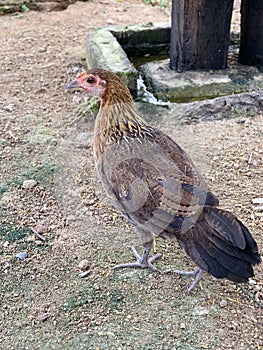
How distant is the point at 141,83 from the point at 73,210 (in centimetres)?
205

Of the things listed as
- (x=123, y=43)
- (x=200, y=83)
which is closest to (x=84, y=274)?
(x=200, y=83)

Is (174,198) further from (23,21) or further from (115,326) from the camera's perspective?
(23,21)

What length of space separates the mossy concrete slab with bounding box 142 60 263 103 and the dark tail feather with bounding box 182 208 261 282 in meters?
2.37

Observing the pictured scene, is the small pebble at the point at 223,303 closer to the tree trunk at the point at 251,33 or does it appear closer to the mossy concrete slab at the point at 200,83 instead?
the mossy concrete slab at the point at 200,83

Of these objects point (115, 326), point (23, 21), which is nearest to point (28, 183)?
point (115, 326)

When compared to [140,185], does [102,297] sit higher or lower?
lower

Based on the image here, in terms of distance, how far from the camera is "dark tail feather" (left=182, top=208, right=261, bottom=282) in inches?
107

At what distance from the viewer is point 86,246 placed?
11.4 feet

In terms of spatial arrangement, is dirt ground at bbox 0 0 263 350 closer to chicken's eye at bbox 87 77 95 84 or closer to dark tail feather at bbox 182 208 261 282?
dark tail feather at bbox 182 208 261 282

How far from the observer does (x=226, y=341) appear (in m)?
2.73

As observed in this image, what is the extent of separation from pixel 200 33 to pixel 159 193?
2656 millimetres

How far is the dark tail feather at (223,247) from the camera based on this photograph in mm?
2713

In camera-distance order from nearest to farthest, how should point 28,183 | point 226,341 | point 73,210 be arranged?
point 226,341 < point 73,210 < point 28,183

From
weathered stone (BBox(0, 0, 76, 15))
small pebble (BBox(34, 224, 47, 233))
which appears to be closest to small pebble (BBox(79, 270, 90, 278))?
small pebble (BBox(34, 224, 47, 233))
